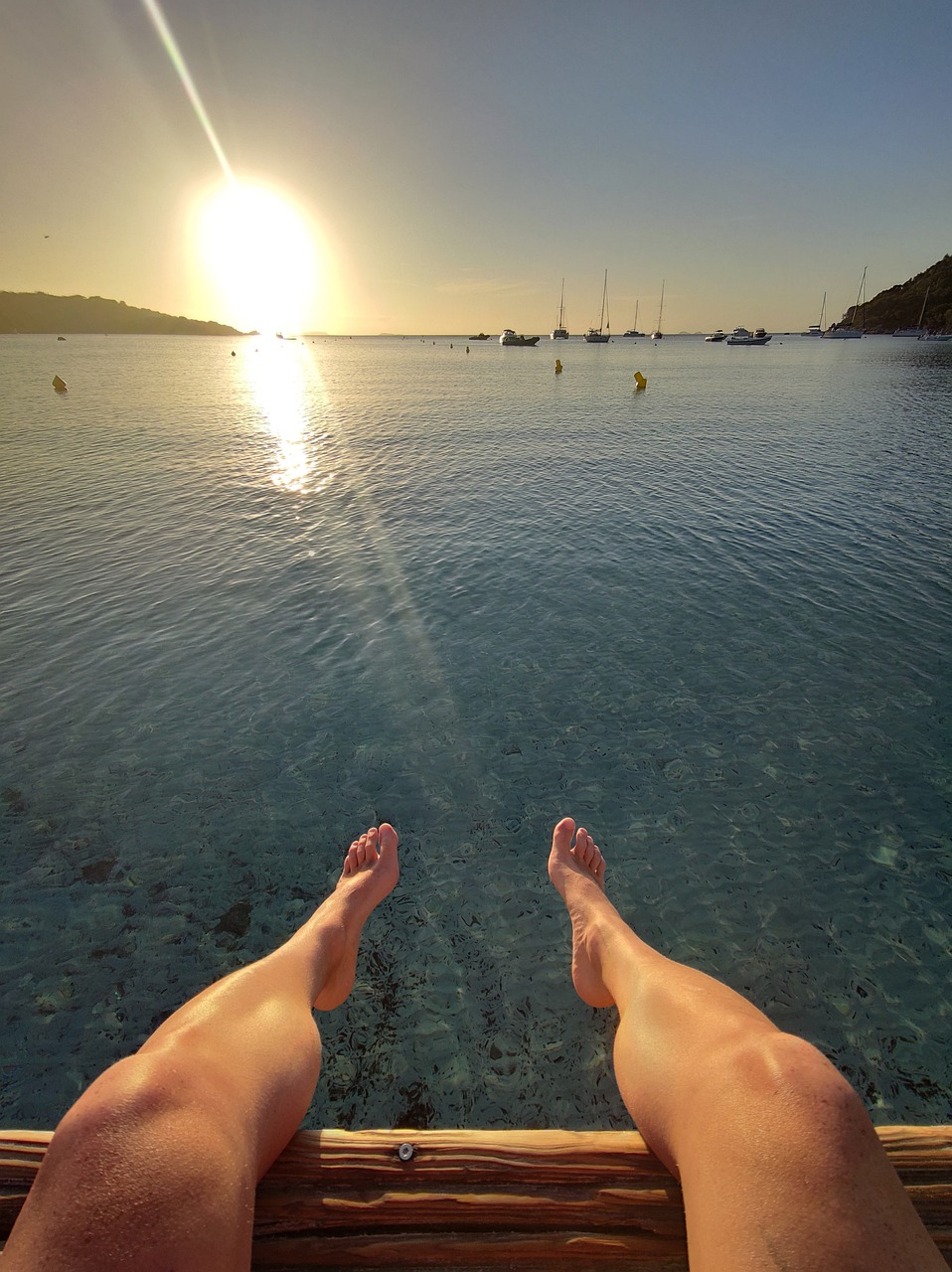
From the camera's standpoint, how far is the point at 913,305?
398 ft

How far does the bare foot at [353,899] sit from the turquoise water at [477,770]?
23.5 inches

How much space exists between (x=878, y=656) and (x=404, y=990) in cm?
796

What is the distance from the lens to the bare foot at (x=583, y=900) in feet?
11.6

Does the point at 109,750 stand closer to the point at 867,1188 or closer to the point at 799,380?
the point at 867,1188

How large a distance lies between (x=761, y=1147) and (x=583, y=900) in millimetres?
2437

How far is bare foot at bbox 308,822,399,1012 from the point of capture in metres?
3.43

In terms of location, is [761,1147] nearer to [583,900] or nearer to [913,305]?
[583,900]

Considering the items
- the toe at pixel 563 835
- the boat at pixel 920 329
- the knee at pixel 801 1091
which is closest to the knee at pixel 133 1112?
the knee at pixel 801 1091

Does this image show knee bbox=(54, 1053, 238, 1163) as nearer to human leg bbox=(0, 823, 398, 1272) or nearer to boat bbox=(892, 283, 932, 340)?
human leg bbox=(0, 823, 398, 1272)

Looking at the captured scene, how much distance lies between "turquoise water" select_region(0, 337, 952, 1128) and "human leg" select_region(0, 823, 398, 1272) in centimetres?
187

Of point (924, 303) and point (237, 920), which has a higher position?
point (924, 303)

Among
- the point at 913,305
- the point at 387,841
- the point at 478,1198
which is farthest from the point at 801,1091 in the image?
the point at 913,305

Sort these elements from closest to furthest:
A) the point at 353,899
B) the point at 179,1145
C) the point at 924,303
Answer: the point at 179,1145 < the point at 353,899 < the point at 924,303

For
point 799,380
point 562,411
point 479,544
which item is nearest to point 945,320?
point 799,380
